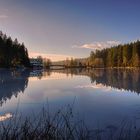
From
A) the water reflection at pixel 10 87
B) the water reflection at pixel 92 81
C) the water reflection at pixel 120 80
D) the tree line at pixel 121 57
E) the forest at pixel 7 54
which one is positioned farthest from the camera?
the tree line at pixel 121 57

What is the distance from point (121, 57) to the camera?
11681cm

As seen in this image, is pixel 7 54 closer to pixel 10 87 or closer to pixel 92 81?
pixel 92 81

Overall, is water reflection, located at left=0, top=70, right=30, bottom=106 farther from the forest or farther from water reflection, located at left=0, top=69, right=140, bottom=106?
the forest

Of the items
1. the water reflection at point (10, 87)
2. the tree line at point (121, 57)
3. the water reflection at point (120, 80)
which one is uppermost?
the tree line at point (121, 57)

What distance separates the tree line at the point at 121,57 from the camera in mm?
102062

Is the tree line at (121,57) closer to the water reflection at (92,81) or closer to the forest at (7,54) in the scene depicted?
the forest at (7,54)

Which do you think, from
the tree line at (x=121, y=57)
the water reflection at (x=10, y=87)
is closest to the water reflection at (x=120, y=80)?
the water reflection at (x=10, y=87)

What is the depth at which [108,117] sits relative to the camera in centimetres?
802

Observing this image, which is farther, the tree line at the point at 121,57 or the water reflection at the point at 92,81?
the tree line at the point at 121,57

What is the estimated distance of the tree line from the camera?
335ft

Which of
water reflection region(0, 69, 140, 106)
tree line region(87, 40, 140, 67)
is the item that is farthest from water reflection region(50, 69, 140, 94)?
tree line region(87, 40, 140, 67)

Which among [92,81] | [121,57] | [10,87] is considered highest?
[121,57]

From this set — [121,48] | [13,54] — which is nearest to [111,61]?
[121,48]

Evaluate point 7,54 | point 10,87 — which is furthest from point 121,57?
point 10,87
